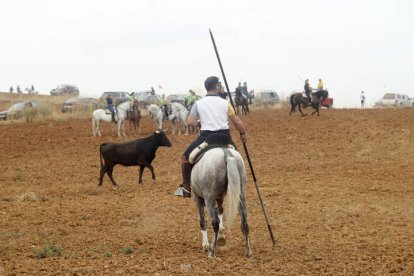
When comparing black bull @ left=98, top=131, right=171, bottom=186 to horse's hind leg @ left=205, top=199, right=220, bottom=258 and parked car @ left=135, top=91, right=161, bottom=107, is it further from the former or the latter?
parked car @ left=135, top=91, right=161, bottom=107

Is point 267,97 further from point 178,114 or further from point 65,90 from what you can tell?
point 65,90

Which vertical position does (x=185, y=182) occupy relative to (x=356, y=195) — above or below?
above

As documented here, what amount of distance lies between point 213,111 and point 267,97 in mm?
42895

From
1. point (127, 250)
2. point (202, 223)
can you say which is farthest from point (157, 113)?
point (127, 250)

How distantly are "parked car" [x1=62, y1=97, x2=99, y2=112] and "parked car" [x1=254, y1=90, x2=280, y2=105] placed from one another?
528 inches

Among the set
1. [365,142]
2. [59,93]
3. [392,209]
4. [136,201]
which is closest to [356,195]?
[392,209]

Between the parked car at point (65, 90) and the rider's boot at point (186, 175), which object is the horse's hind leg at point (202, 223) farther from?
the parked car at point (65, 90)

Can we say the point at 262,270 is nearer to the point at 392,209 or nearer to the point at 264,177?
the point at 392,209

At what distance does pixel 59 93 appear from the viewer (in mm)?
64438

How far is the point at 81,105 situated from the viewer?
142 ft

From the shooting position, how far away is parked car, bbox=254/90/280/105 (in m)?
49.9

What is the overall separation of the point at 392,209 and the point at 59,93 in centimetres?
5577

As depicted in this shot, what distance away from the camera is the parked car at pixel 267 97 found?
49.9 metres

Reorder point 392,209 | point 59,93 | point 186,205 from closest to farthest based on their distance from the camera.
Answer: point 392,209 → point 186,205 → point 59,93
